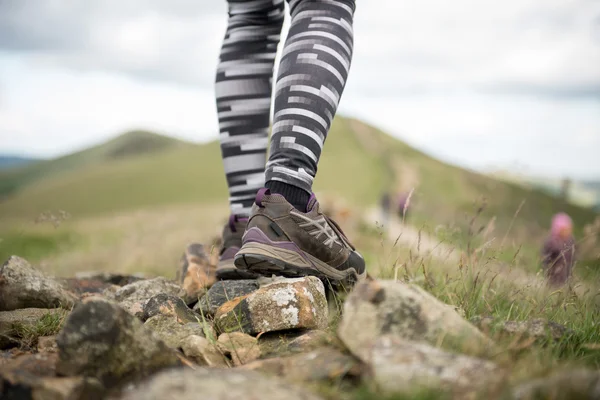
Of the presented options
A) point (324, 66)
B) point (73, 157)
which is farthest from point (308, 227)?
point (73, 157)

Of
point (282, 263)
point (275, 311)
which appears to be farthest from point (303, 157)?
point (275, 311)

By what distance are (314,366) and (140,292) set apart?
1124mm

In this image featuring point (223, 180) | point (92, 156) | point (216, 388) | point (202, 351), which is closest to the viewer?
point (216, 388)

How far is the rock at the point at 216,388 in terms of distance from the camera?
93 centimetres

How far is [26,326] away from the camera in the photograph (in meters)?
1.74

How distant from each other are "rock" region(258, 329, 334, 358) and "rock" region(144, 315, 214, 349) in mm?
201

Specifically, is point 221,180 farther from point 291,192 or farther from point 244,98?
point 291,192

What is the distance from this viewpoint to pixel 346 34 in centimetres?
190

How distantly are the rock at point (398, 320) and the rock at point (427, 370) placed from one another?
0.11 metres

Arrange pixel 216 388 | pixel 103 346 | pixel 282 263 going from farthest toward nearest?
1. pixel 282 263
2. pixel 103 346
3. pixel 216 388

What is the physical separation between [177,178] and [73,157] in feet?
188

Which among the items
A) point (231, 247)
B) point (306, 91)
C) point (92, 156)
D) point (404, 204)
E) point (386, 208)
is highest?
point (92, 156)

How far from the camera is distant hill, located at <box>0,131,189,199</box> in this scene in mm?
89750

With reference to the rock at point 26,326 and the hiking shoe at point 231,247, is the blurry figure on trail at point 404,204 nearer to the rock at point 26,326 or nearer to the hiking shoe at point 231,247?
the hiking shoe at point 231,247
